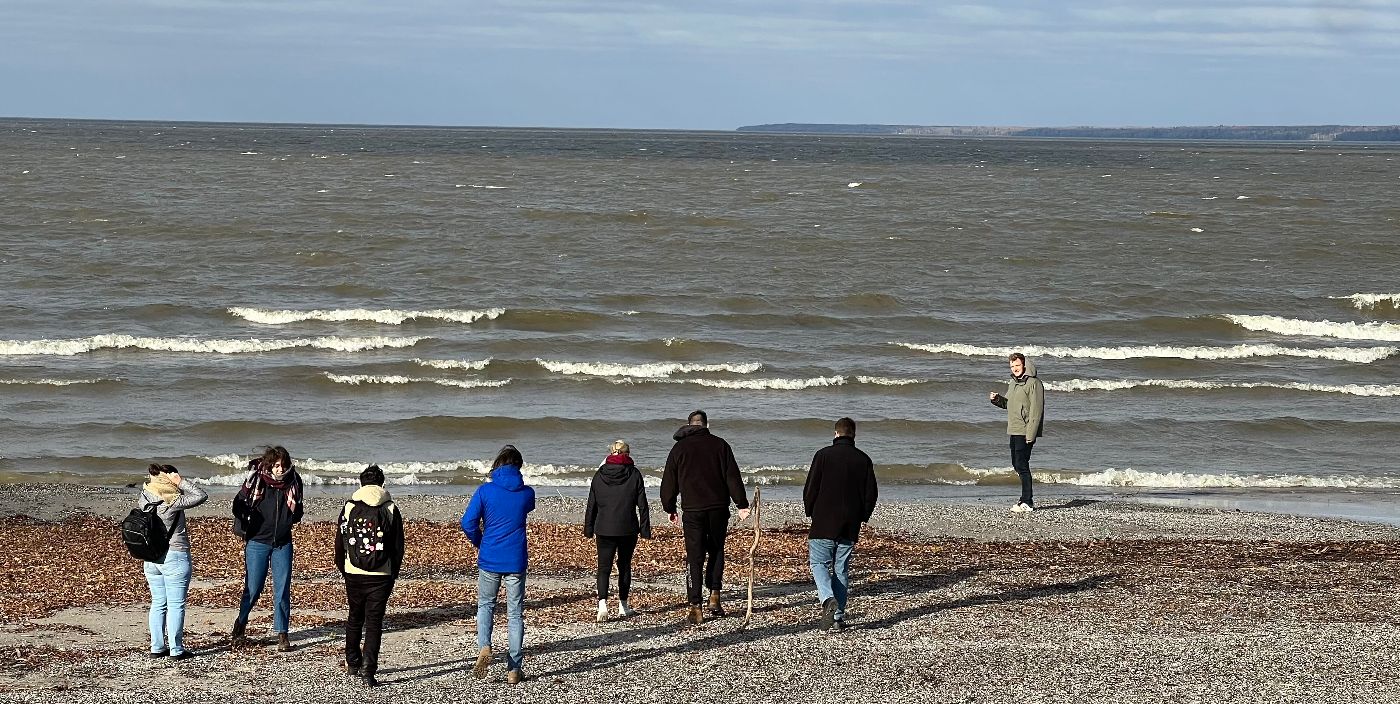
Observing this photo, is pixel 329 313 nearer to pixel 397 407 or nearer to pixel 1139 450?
pixel 397 407

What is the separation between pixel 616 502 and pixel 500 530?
68.8 inches

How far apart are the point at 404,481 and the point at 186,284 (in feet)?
68.2

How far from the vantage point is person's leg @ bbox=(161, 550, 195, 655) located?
9.89 m

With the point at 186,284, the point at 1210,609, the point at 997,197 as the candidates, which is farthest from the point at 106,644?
the point at 997,197

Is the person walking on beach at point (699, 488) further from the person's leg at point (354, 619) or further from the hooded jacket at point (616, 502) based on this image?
the person's leg at point (354, 619)

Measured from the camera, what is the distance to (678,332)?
33.1 meters

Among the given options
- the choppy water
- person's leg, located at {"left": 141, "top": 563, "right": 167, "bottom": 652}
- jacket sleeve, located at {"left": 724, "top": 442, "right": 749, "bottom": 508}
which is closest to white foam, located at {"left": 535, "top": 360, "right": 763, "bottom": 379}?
the choppy water

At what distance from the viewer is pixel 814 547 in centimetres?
1068

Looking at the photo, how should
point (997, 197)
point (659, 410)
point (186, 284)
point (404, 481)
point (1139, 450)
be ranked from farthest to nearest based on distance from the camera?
point (997, 197)
point (186, 284)
point (659, 410)
point (1139, 450)
point (404, 481)

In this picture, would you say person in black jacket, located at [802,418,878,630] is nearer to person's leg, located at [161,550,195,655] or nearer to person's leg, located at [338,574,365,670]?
person's leg, located at [338,574,365,670]

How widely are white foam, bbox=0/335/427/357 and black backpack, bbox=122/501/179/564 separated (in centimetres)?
2091

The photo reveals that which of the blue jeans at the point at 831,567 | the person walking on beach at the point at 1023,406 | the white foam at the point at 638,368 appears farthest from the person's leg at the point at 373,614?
the white foam at the point at 638,368

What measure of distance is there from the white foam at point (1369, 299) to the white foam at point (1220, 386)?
1076 centimetres

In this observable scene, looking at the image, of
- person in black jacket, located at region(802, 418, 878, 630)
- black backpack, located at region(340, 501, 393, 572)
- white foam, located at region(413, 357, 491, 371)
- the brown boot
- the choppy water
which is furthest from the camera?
white foam, located at region(413, 357, 491, 371)
